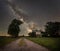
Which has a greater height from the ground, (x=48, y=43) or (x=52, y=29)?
(x=52, y=29)

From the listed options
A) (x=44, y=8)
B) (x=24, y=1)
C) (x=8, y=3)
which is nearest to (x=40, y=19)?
(x=44, y=8)

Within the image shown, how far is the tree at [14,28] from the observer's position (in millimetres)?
3477

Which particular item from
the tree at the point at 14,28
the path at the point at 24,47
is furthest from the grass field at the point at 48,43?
the tree at the point at 14,28

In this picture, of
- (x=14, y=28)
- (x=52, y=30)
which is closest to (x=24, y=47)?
(x=14, y=28)

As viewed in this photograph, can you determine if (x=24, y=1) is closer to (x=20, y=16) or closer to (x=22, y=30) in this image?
(x=20, y=16)

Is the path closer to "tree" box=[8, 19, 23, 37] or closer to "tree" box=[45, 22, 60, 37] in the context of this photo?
"tree" box=[8, 19, 23, 37]

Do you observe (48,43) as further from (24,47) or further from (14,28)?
(14,28)

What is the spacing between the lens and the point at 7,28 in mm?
3486

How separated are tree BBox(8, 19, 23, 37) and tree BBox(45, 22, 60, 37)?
536 mm

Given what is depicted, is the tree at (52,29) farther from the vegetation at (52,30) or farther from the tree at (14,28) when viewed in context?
the tree at (14,28)

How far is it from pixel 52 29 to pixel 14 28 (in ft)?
2.45

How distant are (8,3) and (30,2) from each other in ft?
1.45

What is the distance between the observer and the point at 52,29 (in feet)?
11.5

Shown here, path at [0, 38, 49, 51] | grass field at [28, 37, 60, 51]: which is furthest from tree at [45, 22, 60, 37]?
path at [0, 38, 49, 51]
